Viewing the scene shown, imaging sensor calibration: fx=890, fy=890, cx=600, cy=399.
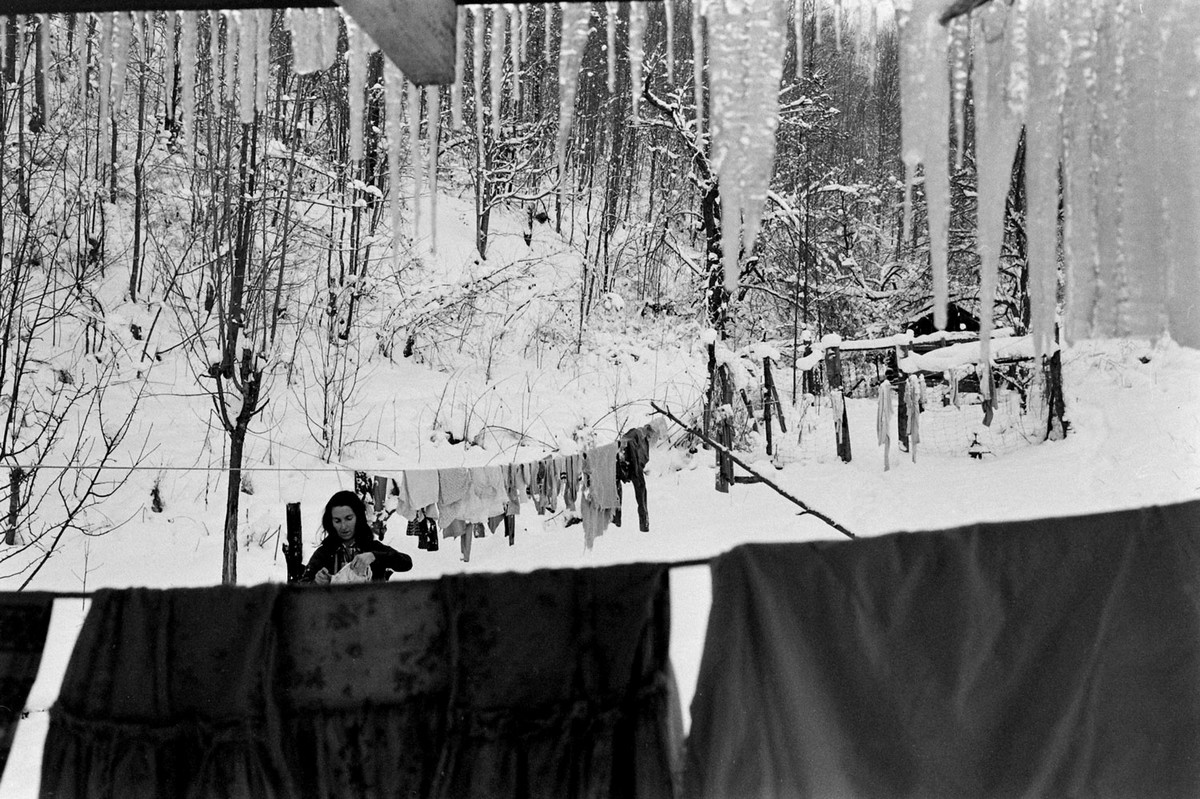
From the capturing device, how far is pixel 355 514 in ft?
14.6

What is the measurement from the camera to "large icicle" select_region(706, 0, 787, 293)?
1.60 m

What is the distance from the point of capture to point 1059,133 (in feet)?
5.38

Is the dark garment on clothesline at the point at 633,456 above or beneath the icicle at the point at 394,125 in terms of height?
beneath

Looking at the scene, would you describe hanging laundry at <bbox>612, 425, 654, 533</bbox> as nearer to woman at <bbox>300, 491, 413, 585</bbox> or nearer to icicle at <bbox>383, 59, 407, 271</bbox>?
woman at <bbox>300, 491, 413, 585</bbox>

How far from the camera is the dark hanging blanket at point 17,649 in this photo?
78.4 inches

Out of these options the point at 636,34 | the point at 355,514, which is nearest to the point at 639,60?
the point at 636,34

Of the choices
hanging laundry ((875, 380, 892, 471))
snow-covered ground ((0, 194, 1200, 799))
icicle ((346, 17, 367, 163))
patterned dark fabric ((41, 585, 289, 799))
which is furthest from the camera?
hanging laundry ((875, 380, 892, 471))

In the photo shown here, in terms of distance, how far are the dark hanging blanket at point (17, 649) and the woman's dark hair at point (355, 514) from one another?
7.37ft

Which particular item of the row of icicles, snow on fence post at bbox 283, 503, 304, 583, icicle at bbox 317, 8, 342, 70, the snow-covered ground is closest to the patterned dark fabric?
the row of icicles

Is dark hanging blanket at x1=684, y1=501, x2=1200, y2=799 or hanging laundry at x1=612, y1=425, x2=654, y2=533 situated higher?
hanging laundry at x1=612, y1=425, x2=654, y2=533

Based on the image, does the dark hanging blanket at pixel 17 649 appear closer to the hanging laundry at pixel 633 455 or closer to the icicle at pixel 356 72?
the icicle at pixel 356 72

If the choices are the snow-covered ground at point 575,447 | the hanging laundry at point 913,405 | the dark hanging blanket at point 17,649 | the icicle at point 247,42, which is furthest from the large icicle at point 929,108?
the hanging laundry at point 913,405

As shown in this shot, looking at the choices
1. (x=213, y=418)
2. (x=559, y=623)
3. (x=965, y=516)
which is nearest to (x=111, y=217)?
(x=213, y=418)

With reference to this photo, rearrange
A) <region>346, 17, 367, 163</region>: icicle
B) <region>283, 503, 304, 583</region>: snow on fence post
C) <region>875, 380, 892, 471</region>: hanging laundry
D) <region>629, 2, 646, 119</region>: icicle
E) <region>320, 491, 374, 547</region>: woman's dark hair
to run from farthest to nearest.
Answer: <region>875, 380, 892, 471</region>: hanging laundry
<region>283, 503, 304, 583</region>: snow on fence post
<region>320, 491, 374, 547</region>: woman's dark hair
<region>346, 17, 367, 163</region>: icicle
<region>629, 2, 646, 119</region>: icicle
